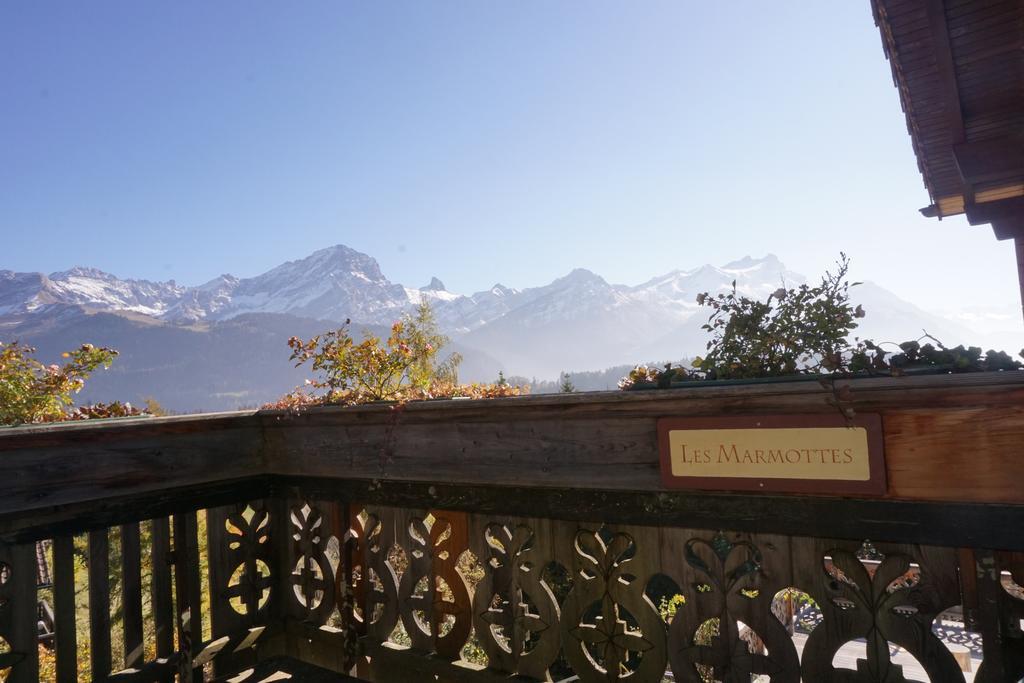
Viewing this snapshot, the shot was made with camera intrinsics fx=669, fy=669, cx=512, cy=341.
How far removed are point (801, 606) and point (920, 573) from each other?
19.1 metres

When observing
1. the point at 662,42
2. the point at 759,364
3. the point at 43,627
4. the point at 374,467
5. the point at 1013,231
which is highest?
the point at 662,42

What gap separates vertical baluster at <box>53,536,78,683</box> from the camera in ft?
8.09

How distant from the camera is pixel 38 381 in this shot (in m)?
3.79

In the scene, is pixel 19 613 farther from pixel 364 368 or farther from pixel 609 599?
pixel 609 599

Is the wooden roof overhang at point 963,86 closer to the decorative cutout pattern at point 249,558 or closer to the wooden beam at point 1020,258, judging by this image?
the wooden beam at point 1020,258

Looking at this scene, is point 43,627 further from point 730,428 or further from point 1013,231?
point 1013,231

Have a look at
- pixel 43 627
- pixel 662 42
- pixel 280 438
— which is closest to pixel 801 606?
pixel 662 42

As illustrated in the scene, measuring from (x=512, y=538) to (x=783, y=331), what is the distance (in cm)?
121

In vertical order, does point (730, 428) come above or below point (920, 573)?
above

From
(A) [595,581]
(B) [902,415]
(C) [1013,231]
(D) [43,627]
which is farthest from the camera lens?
(D) [43,627]

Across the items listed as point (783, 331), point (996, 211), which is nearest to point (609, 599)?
point (783, 331)

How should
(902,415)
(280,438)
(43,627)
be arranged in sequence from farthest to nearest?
(43,627)
(280,438)
(902,415)

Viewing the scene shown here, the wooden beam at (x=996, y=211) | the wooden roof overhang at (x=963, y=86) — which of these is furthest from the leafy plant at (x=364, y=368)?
the wooden beam at (x=996, y=211)

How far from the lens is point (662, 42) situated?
13820 millimetres
